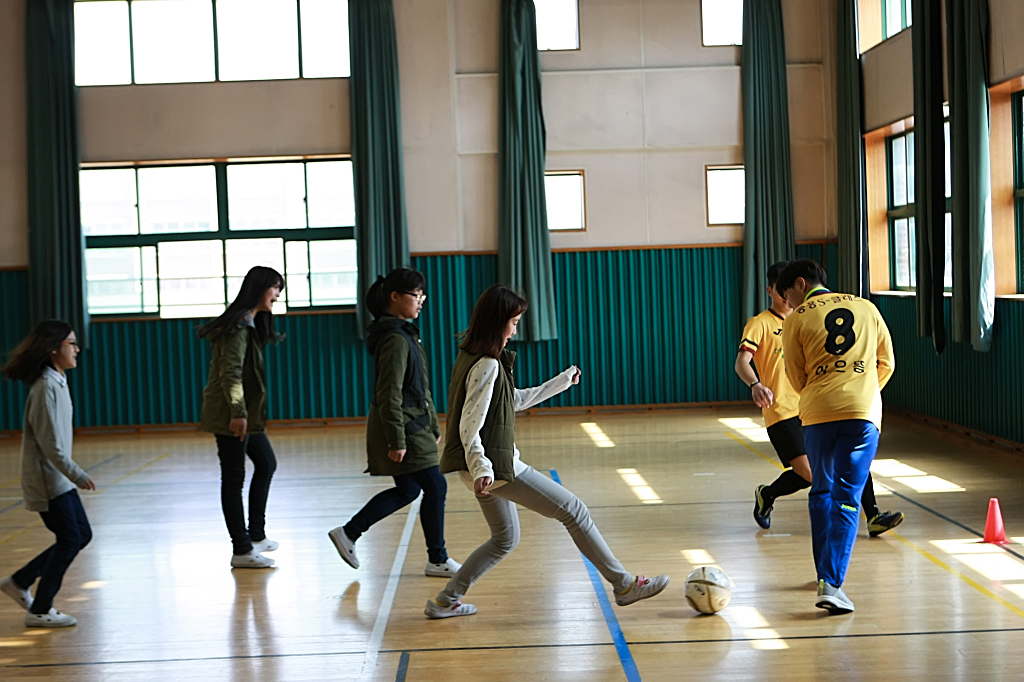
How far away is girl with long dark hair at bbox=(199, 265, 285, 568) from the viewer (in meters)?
5.57

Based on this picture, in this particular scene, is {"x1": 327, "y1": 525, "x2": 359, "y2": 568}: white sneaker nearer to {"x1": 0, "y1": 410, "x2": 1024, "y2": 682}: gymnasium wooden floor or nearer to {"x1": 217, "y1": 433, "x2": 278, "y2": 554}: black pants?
{"x1": 0, "y1": 410, "x2": 1024, "y2": 682}: gymnasium wooden floor

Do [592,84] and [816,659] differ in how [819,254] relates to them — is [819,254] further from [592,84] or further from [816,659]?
[816,659]

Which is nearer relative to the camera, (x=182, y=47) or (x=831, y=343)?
(x=831, y=343)

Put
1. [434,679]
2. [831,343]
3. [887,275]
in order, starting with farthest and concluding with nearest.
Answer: [887,275] < [831,343] < [434,679]

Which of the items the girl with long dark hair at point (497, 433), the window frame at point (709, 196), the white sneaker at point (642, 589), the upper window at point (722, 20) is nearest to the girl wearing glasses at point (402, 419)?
the girl with long dark hair at point (497, 433)

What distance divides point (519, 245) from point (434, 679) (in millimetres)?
8615

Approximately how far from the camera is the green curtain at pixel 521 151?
1213 cm

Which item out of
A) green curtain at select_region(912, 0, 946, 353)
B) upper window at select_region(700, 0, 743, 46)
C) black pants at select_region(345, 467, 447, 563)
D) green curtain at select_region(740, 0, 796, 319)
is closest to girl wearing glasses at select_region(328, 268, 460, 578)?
black pants at select_region(345, 467, 447, 563)

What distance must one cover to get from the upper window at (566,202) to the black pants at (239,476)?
716 cm

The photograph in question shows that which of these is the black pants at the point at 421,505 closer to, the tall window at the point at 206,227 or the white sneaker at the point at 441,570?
the white sneaker at the point at 441,570

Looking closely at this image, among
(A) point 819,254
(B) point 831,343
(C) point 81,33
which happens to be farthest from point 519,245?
(B) point 831,343

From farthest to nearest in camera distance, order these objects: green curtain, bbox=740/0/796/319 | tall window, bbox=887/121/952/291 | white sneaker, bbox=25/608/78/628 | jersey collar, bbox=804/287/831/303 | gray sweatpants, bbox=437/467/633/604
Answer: green curtain, bbox=740/0/796/319 < tall window, bbox=887/121/952/291 < white sneaker, bbox=25/608/78/628 < jersey collar, bbox=804/287/831/303 < gray sweatpants, bbox=437/467/633/604

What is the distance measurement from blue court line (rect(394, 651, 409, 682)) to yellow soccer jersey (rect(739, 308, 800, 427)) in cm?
265

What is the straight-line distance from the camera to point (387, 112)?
12.2 meters
